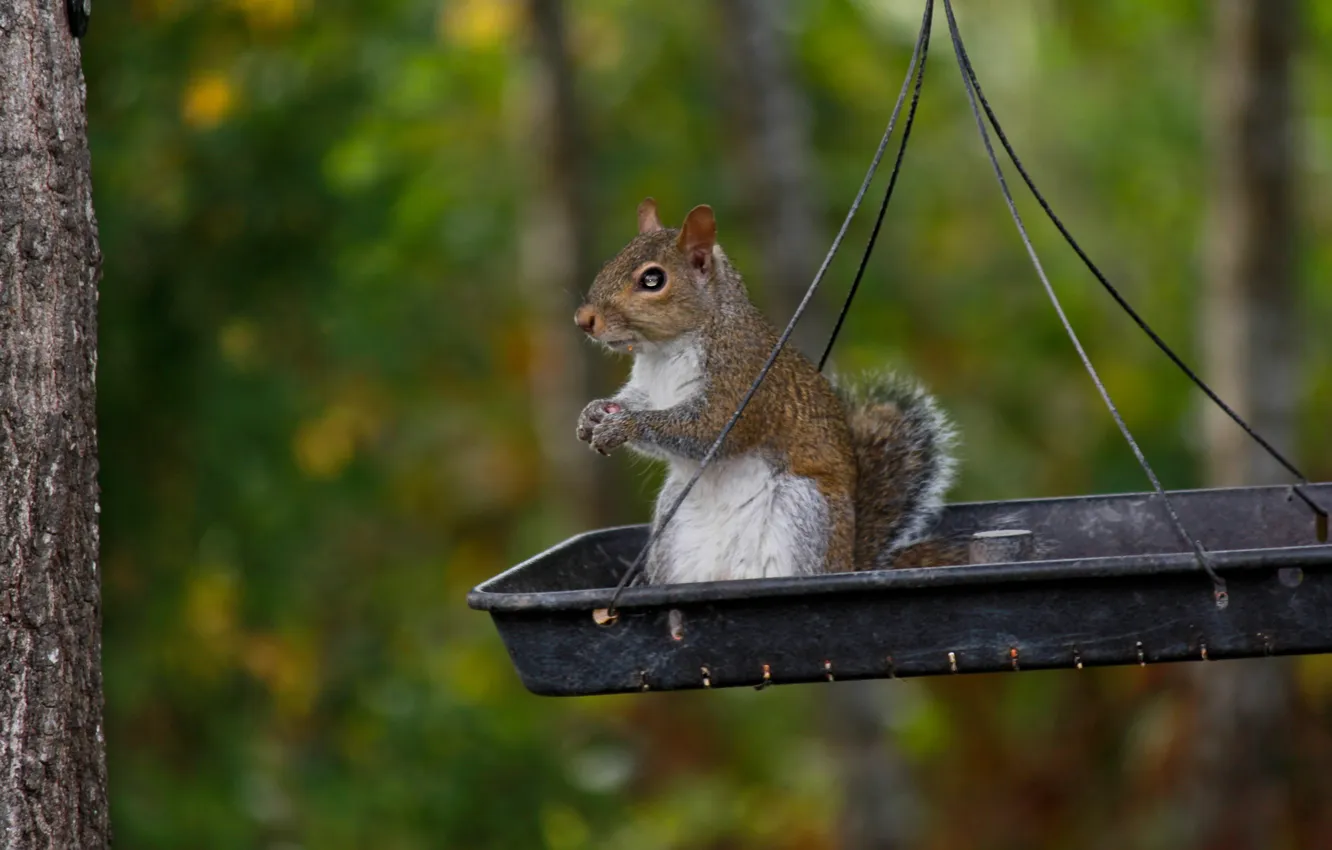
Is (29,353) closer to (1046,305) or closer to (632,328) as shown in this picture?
(632,328)

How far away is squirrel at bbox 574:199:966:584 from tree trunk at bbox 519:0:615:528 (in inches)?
162

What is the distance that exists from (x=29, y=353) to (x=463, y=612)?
6.02 meters

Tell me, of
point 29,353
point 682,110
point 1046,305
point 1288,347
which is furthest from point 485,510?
point 29,353

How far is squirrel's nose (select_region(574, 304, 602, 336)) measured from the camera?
9.32 feet

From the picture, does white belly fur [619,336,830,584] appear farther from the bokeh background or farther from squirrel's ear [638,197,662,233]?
the bokeh background

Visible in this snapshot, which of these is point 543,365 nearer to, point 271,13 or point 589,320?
point 271,13

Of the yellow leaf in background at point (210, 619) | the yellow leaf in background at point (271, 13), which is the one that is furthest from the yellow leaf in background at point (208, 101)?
the yellow leaf in background at point (210, 619)

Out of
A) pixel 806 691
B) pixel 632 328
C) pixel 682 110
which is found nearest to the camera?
pixel 632 328

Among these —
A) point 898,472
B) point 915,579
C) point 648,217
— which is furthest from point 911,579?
point 648,217

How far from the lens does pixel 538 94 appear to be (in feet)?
25.0

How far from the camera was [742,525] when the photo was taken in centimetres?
287

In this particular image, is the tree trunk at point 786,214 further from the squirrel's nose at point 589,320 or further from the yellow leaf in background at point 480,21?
the squirrel's nose at point 589,320

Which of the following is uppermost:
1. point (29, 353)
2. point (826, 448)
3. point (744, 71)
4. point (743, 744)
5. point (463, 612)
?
point (744, 71)

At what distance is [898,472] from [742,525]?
350mm
